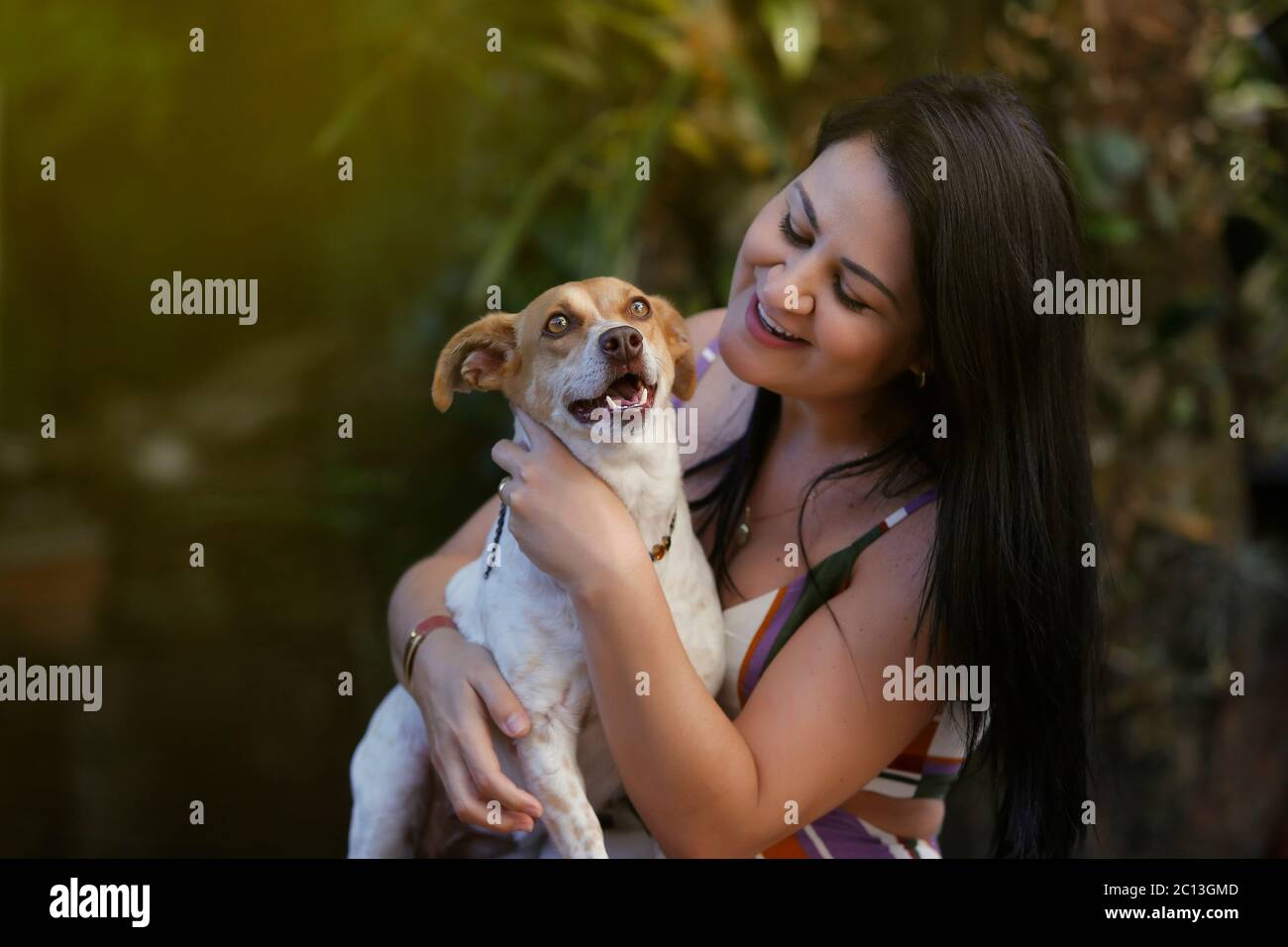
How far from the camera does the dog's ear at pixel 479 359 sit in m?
1.16

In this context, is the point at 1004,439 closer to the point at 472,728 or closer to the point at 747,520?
the point at 747,520

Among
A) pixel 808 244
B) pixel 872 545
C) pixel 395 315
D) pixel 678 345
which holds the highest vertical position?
pixel 395 315

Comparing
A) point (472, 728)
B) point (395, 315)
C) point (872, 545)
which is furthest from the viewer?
point (395, 315)

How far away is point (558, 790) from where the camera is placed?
3.81 feet

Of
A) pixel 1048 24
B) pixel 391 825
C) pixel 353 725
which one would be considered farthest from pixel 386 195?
pixel 391 825

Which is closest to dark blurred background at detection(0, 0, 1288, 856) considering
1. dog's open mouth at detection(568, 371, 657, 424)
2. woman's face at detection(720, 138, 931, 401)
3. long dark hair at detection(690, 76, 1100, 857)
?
long dark hair at detection(690, 76, 1100, 857)

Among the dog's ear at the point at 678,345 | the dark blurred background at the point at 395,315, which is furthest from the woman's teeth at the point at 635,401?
the dark blurred background at the point at 395,315

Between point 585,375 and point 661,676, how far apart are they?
0.30 meters

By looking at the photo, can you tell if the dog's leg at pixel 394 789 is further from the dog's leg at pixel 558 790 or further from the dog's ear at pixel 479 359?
the dog's ear at pixel 479 359

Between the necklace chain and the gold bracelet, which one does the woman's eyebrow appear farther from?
A: the gold bracelet

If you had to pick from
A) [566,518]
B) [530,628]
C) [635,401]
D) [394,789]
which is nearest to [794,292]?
[635,401]

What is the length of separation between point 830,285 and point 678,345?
0.56 feet
